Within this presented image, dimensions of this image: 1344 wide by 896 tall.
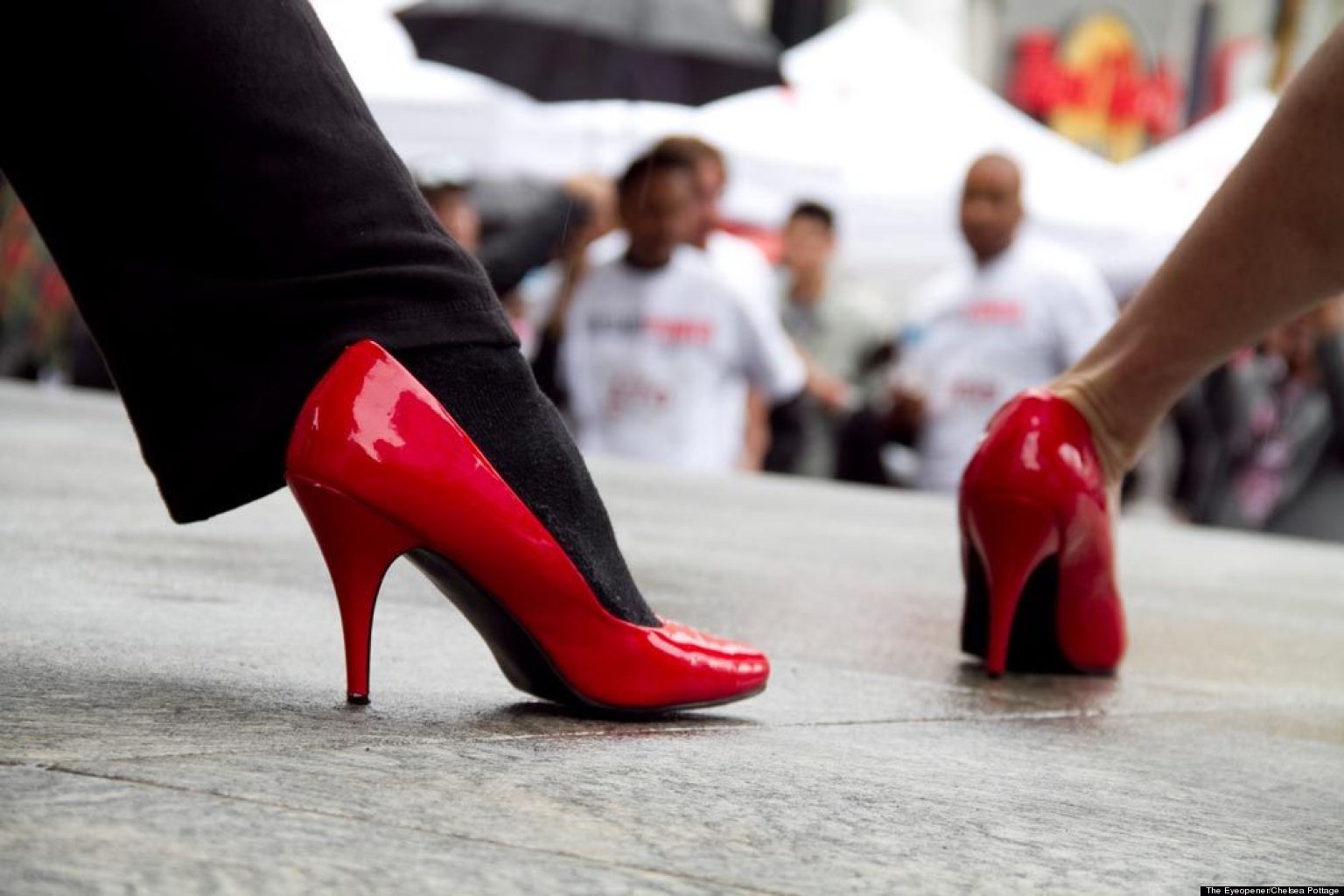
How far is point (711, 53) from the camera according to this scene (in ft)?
30.6

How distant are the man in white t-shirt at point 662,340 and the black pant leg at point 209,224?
17.2ft

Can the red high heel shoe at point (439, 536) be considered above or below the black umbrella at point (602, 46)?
below

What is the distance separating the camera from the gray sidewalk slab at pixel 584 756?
106cm

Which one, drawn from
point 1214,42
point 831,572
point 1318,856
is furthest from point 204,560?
point 1214,42

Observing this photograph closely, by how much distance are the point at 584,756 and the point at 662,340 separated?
5.51m

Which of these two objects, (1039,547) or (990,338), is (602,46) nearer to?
(990,338)

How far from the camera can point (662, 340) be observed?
22.6ft

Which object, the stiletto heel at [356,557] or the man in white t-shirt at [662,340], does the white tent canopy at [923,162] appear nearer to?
the man in white t-shirt at [662,340]

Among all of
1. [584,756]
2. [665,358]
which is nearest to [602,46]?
[665,358]

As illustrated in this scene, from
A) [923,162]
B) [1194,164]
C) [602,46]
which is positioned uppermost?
[1194,164]

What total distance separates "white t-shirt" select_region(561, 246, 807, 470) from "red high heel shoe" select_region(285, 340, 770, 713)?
5.29m

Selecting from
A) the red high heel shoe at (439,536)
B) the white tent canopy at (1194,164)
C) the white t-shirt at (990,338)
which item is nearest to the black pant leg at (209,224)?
the red high heel shoe at (439,536)

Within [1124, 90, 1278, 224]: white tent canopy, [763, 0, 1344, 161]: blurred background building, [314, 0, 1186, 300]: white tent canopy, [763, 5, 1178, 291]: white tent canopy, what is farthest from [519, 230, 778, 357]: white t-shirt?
[763, 0, 1344, 161]: blurred background building

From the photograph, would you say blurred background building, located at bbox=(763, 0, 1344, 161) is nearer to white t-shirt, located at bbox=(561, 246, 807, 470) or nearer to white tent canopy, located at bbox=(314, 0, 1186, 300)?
white tent canopy, located at bbox=(314, 0, 1186, 300)
